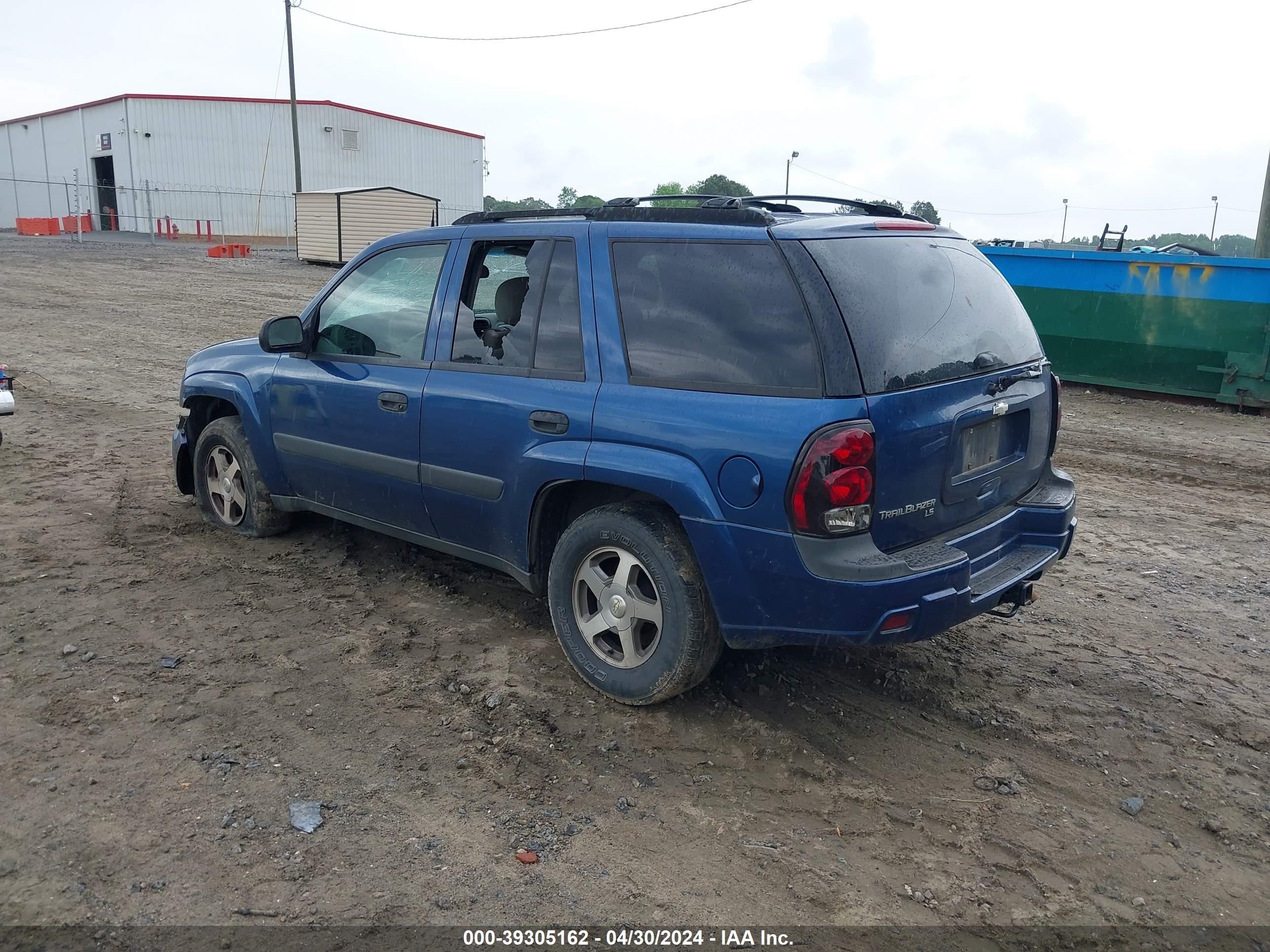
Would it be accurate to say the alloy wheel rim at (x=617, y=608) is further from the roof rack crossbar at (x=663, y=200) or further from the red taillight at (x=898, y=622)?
the roof rack crossbar at (x=663, y=200)

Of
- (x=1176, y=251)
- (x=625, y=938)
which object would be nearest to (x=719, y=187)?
(x=1176, y=251)

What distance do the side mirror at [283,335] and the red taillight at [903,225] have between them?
9.72 feet

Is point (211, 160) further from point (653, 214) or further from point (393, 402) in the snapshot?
point (653, 214)

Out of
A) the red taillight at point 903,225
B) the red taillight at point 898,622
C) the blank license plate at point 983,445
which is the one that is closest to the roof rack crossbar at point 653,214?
the red taillight at point 903,225

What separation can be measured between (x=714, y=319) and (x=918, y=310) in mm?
749

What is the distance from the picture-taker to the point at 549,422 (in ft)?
12.9

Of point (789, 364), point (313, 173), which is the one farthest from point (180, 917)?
point (313, 173)

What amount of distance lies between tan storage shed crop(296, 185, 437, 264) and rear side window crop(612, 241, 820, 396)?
84.3ft

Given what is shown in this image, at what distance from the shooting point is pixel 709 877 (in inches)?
116

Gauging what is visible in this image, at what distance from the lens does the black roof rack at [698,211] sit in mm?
3693

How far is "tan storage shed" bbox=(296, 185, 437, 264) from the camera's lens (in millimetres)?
28547

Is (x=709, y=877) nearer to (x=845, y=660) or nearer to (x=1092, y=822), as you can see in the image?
(x=1092, y=822)

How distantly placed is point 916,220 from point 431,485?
7.88 feet

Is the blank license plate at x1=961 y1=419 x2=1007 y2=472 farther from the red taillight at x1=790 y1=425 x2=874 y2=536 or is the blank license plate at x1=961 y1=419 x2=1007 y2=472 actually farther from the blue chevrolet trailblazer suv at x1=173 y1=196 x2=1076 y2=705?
the red taillight at x1=790 y1=425 x2=874 y2=536
